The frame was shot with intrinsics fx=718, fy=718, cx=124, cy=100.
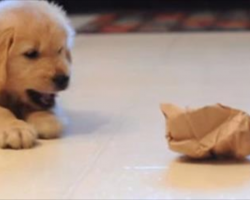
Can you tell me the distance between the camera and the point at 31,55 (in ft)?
5.46

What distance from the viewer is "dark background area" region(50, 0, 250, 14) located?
17.4ft

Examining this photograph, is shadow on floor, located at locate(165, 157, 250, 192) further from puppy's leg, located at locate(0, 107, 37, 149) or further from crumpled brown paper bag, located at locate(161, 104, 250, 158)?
puppy's leg, located at locate(0, 107, 37, 149)

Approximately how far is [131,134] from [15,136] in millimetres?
296

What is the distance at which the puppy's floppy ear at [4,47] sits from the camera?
5.38ft

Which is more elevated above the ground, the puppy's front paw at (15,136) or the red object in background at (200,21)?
the puppy's front paw at (15,136)

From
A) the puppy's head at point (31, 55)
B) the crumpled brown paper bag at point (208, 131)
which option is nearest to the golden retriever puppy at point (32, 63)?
the puppy's head at point (31, 55)

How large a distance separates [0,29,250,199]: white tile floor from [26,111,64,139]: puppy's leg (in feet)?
0.07

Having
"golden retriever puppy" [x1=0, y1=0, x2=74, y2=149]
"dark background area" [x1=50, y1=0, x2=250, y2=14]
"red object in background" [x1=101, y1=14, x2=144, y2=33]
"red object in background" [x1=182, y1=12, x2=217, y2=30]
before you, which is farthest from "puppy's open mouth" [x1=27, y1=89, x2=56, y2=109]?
"dark background area" [x1=50, y1=0, x2=250, y2=14]

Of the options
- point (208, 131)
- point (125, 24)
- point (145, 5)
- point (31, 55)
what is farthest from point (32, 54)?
point (145, 5)

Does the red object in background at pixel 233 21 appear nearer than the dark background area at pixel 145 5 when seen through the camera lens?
Yes

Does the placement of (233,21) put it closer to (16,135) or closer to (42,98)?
(42,98)

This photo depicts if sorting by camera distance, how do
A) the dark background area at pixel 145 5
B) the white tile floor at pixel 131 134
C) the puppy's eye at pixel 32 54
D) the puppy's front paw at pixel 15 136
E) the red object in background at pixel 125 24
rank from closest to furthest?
the white tile floor at pixel 131 134 → the puppy's front paw at pixel 15 136 → the puppy's eye at pixel 32 54 → the red object in background at pixel 125 24 → the dark background area at pixel 145 5

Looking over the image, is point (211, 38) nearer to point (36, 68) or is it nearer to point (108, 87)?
point (108, 87)

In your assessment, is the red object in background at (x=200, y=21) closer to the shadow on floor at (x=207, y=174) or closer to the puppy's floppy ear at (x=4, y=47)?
the puppy's floppy ear at (x=4, y=47)
